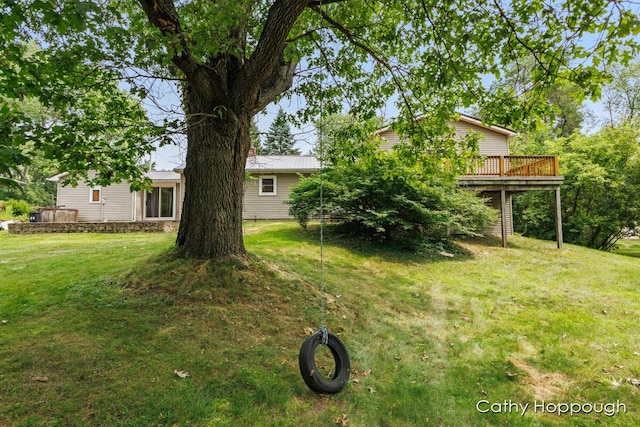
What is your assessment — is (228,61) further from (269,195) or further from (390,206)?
(269,195)

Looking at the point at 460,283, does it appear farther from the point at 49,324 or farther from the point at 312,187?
the point at 49,324

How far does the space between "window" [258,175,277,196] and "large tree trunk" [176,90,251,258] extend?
39.0 feet

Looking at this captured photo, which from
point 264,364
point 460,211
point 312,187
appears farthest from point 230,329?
point 460,211

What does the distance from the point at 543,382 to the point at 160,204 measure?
714 inches

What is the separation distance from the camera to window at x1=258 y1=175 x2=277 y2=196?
56.2ft

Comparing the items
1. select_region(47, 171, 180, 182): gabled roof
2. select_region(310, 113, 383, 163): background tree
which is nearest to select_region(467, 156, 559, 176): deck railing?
select_region(310, 113, 383, 163): background tree

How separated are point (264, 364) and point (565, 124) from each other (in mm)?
35469

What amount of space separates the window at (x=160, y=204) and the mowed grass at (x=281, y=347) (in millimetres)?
10858

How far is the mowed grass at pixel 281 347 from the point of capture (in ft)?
9.30

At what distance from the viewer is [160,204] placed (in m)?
18.2

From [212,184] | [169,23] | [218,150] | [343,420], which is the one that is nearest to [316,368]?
[343,420]

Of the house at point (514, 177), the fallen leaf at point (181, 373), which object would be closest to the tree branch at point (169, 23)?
the fallen leaf at point (181, 373)

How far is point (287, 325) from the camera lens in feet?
14.3

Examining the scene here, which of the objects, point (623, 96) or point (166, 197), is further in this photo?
point (623, 96)
